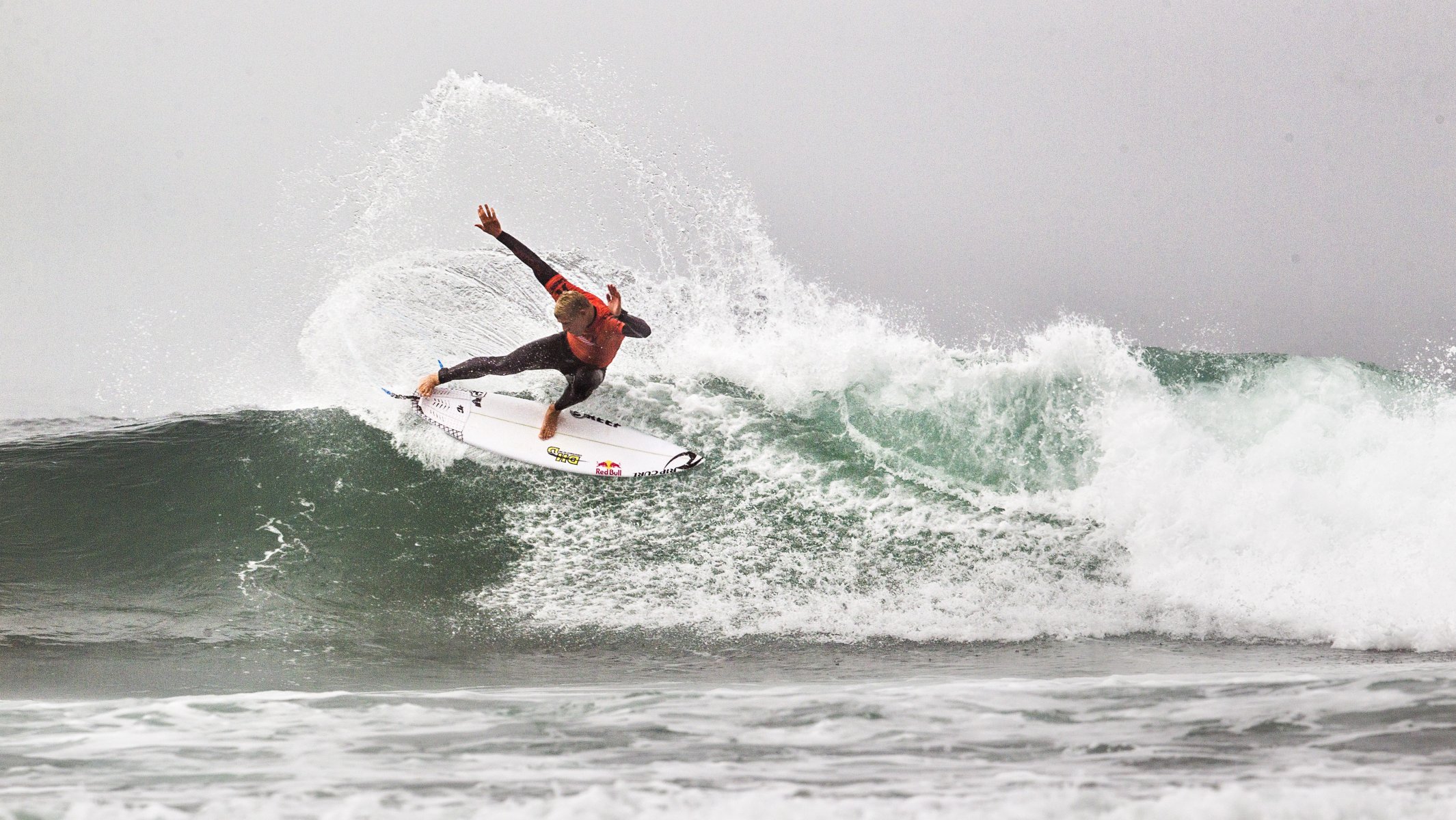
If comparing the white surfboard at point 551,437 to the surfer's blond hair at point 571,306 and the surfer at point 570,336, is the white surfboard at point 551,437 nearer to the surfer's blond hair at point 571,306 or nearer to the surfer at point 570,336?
the surfer at point 570,336

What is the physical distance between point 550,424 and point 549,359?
1.69 ft

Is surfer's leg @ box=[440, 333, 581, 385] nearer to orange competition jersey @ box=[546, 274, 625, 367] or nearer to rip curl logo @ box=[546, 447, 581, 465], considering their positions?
orange competition jersey @ box=[546, 274, 625, 367]

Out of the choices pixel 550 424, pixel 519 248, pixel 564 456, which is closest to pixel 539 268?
pixel 519 248

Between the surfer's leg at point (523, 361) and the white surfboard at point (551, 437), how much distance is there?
1.29 ft

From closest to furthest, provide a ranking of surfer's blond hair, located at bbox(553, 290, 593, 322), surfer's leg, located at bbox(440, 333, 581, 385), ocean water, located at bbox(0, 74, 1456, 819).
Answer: ocean water, located at bbox(0, 74, 1456, 819)
surfer's blond hair, located at bbox(553, 290, 593, 322)
surfer's leg, located at bbox(440, 333, 581, 385)

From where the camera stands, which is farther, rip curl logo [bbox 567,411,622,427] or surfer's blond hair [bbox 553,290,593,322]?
rip curl logo [bbox 567,411,622,427]

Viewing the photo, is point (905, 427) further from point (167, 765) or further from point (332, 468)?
point (167, 765)

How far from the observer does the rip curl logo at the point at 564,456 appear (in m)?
5.55

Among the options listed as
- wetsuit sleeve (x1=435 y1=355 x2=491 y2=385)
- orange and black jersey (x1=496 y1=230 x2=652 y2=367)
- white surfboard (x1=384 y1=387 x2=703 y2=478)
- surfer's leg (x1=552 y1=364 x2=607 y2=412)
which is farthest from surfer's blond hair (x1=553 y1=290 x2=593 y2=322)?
white surfboard (x1=384 y1=387 x2=703 y2=478)

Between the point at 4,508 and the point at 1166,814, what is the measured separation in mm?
6895

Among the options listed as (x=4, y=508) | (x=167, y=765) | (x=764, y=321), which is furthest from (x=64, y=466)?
(x=764, y=321)

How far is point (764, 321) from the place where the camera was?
638cm

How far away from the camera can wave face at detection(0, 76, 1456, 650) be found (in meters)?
4.85

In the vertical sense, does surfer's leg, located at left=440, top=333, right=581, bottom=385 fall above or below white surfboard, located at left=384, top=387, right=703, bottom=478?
above
